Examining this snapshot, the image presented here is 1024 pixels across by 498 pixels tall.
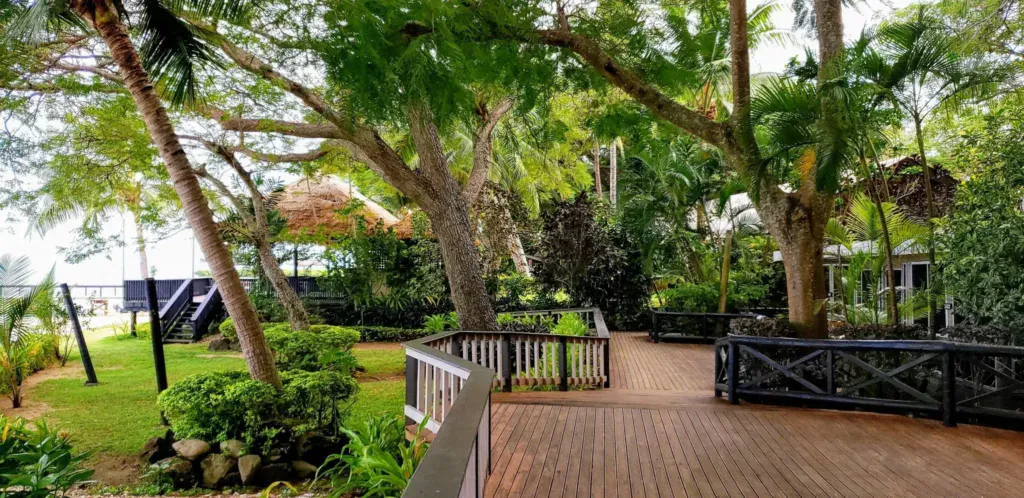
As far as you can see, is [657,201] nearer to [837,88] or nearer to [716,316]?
[716,316]

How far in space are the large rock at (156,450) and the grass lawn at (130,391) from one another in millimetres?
476

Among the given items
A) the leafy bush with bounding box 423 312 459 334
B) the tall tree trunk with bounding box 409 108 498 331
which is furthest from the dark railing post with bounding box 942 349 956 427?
the leafy bush with bounding box 423 312 459 334

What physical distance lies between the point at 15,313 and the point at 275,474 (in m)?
6.56

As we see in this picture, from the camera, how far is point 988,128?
5.83 m

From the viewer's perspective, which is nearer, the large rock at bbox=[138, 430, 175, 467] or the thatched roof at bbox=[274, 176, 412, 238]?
the large rock at bbox=[138, 430, 175, 467]

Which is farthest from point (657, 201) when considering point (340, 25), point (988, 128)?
point (340, 25)

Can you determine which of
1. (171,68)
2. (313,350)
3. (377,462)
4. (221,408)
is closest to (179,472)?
(221,408)

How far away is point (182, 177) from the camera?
5867 mm

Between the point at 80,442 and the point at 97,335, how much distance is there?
43.1 feet

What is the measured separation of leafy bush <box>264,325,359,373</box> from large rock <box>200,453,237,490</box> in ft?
9.09

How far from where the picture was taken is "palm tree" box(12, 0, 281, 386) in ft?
18.7

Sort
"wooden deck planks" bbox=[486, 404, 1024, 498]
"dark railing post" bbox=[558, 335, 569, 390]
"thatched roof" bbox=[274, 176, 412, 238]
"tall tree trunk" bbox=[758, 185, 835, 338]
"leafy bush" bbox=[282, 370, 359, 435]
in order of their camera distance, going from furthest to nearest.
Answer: "thatched roof" bbox=[274, 176, 412, 238] → "dark railing post" bbox=[558, 335, 569, 390] → "tall tree trunk" bbox=[758, 185, 835, 338] → "leafy bush" bbox=[282, 370, 359, 435] → "wooden deck planks" bbox=[486, 404, 1024, 498]

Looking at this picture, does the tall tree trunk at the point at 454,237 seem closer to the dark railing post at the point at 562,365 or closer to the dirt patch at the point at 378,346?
the dark railing post at the point at 562,365

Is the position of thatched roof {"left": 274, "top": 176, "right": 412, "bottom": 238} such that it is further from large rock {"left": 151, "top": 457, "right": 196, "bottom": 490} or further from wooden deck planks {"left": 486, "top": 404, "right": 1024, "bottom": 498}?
wooden deck planks {"left": 486, "top": 404, "right": 1024, "bottom": 498}
